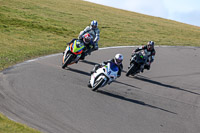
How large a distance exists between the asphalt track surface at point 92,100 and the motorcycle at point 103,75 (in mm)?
258

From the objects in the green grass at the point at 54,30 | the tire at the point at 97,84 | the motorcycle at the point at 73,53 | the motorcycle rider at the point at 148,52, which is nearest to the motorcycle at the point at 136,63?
the motorcycle rider at the point at 148,52

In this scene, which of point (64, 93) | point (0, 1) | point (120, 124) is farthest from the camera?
point (0, 1)

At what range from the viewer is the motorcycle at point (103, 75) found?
11453mm

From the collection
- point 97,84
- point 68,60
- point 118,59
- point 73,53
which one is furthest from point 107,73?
point 73,53

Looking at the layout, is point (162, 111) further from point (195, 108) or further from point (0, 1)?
point (0, 1)

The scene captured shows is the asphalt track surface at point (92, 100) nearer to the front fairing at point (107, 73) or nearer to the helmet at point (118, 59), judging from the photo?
the front fairing at point (107, 73)

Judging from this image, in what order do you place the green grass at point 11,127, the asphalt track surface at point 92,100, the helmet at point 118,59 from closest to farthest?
the green grass at point 11,127 < the asphalt track surface at point 92,100 < the helmet at point 118,59

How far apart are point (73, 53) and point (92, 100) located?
3.81 m

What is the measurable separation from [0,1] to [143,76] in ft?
71.2

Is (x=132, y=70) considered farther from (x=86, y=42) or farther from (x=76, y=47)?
(x=76, y=47)

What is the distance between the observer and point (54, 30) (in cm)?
2502

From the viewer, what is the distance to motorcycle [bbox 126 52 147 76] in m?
14.7

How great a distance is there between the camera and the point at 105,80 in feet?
37.6

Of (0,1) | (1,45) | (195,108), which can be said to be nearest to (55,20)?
(0,1)
